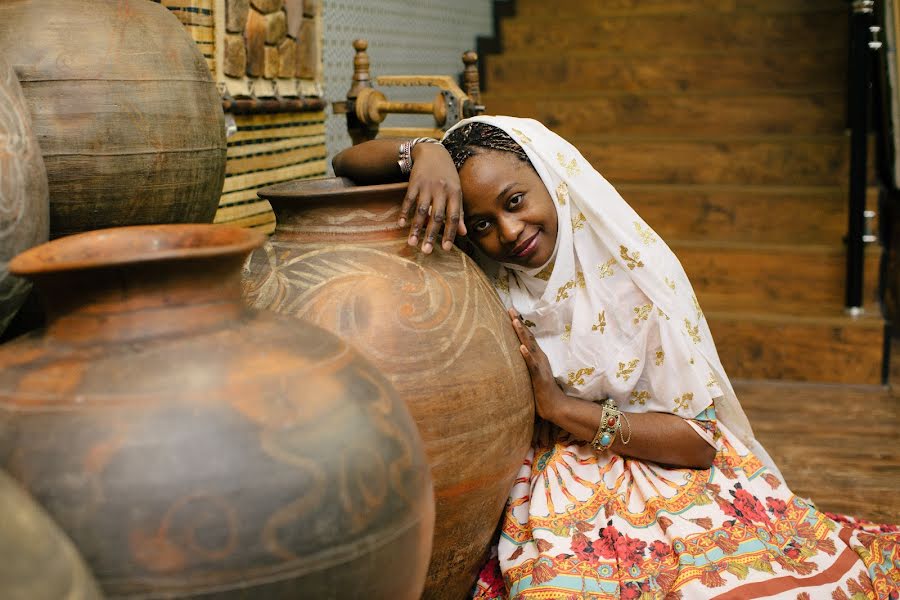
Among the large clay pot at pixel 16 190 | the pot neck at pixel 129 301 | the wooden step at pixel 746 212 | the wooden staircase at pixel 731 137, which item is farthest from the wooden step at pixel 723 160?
the pot neck at pixel 129 301

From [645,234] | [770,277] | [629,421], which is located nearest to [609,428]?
[629,421]

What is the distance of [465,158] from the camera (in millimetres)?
1818

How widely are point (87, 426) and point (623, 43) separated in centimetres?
531

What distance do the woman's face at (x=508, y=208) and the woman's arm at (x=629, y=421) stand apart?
0.13m

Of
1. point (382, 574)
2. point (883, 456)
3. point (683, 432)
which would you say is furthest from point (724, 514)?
point (883, 456)

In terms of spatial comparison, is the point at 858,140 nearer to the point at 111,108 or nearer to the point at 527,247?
the point at 527,247

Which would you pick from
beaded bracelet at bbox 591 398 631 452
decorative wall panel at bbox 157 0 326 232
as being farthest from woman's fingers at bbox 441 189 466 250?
decorative wall panel at bbox 157 0 326 232

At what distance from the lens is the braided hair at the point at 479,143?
5.99 feet

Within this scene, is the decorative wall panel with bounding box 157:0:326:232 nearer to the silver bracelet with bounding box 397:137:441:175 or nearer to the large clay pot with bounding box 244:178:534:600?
the silver bracelet with bounding box 397:137:441:175

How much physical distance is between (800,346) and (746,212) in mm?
867

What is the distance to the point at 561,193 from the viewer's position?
1.82m

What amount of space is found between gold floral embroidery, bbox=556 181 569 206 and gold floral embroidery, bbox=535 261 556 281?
12 cm

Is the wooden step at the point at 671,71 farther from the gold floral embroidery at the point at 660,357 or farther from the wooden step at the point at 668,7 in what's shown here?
the gold floral embroidery at the point at 660,357

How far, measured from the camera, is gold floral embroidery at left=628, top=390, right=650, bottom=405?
1.86 meters
